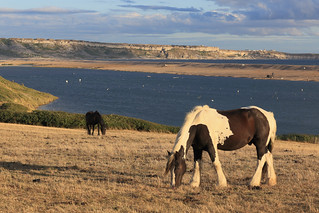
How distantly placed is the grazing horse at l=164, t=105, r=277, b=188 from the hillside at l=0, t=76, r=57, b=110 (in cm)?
5696

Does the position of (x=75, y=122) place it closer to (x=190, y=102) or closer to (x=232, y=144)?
(x=232, y=144)

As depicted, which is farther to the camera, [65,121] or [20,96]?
[20,96]

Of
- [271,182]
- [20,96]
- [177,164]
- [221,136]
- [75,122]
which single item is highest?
[221,136]

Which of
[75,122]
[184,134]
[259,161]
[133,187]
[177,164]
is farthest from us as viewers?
[75,122]

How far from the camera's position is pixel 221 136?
40.2ft

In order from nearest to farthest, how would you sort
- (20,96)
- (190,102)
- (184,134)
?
1. (184,134)
2. (20,96)
3. (190,102)

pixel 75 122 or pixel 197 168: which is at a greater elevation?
pixel 197 168

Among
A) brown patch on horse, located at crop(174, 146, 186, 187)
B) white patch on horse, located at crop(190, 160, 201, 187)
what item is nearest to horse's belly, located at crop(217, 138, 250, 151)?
white patch on horse, located at crop(190, 160, 201, 187)

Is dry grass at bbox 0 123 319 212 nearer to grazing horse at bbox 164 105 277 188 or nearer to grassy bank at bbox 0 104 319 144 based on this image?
grazing horse at bbox 164 105 277 188

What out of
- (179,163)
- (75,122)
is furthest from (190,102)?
(179,163)

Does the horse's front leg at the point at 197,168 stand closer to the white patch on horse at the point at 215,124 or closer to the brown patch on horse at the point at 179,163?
the white patch on horse at the point at 215,124

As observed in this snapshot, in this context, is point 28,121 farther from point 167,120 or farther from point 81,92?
point 81,92

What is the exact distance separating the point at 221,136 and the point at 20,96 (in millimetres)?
67024

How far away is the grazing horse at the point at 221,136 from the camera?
1173cm
